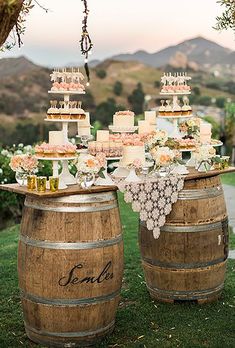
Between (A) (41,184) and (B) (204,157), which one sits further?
(B) (204,157)

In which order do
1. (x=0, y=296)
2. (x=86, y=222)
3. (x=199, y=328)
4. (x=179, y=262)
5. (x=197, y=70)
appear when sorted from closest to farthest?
(x=86, y=222)
(x=199, y=328)
(x=179, y=262)
(x=0, y=296)
(x=197, y=70)

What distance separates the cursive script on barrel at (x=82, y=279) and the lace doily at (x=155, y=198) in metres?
0.80

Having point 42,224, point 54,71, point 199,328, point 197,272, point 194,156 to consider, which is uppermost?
point 54,71

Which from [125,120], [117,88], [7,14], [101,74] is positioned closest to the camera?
[7,14]

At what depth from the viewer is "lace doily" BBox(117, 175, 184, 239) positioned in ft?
19.3

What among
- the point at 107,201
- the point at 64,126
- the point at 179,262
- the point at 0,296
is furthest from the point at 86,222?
the point at 0,296

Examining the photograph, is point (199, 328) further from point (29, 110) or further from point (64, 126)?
point (29, 110)

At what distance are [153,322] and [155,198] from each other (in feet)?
3.92

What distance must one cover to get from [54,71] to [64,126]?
1.73ft

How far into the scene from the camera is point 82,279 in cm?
521

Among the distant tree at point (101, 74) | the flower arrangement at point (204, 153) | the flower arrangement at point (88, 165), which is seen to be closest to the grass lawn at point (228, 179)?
the flower arrangement at point (204, 153)

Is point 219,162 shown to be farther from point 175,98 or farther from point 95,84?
point 95,84

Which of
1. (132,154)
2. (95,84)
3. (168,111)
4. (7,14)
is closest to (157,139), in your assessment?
(132,154)

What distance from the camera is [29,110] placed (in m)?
60.5
